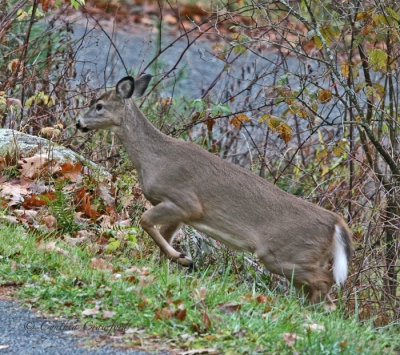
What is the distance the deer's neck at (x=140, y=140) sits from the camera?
260 inches

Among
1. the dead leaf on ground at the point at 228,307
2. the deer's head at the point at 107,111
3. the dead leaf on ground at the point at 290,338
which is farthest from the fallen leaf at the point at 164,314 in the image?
the deer's head at the point at 107,111

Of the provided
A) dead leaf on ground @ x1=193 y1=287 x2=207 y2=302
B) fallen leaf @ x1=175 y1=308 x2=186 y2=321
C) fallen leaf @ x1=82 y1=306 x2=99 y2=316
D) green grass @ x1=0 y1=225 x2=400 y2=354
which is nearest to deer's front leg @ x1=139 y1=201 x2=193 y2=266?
green grass @ x1=0 y1=225 x2=400 y2=354

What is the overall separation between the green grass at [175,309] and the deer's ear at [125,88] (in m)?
1.83

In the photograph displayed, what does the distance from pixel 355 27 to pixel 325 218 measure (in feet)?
6.17

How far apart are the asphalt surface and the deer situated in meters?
2.09

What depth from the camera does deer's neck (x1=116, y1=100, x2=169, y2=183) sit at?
6.61m

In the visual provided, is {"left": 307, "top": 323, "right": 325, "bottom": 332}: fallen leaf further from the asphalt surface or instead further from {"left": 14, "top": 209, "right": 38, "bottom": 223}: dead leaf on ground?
{"left": 14, "top": 209, "right": 38, "bottom": 223}: dead leaf on ground

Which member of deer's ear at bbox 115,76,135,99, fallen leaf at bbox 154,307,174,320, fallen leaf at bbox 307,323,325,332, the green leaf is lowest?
fallen leaf at bbox 154,307,174,320

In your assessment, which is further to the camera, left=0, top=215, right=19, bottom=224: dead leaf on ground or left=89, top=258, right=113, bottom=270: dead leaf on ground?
left=0, top=215, right=19, bottom=224: dead leaf on ground

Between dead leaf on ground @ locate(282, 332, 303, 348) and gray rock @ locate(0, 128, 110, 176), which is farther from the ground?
gray rock @ locate(0, 128, 110, 176)

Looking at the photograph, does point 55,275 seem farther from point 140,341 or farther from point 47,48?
point 47,48

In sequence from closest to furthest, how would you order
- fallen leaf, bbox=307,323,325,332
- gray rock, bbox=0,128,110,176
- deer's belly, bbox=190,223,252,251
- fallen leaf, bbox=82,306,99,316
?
fallen leaf, bbox=307,323,325,332 < fallen leaf, bbox=82,306,99,316 < deer's belly, bbox=190,223,252,251 < gray rock, bbox=0,128,110,176

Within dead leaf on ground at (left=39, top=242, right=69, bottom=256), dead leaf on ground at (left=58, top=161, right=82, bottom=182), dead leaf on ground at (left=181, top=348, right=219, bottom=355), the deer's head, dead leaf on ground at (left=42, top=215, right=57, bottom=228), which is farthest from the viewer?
dead leaf on ground at (left=58, top=161, right=82, bottom=182)

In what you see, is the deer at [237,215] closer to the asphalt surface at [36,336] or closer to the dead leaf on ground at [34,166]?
the dead leaf on ground at [34,166]
